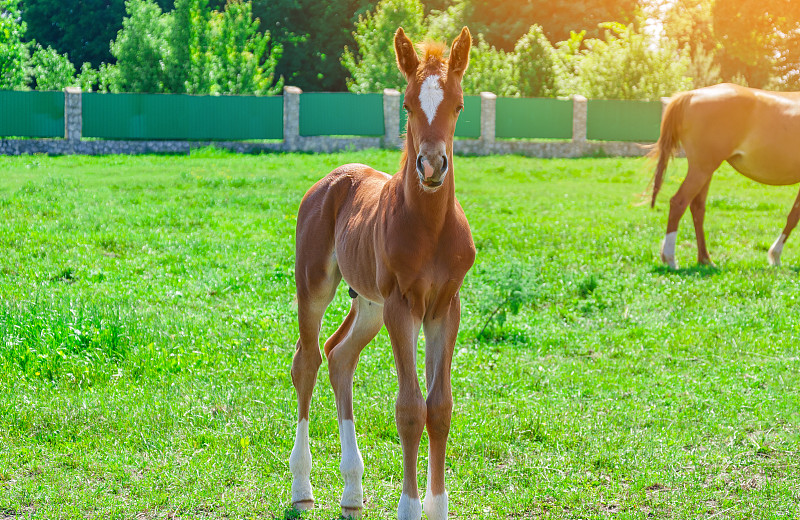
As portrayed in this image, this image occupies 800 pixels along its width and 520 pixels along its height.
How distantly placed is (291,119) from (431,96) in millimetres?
25093

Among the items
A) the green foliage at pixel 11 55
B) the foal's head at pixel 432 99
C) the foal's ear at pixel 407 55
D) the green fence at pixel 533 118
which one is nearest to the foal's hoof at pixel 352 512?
the foal's head at pixel 432 99

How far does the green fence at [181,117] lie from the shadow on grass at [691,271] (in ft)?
63.6

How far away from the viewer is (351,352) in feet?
16.6

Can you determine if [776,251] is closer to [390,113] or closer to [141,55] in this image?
[390,113]

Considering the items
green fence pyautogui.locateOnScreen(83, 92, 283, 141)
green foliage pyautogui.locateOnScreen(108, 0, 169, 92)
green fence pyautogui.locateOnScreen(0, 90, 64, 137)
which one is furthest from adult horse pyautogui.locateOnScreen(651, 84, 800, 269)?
green foliage pyautogui.locateOnScreen(108, 0, 169, 92)

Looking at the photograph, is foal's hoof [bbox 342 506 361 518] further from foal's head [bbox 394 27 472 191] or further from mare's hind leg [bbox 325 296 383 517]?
foal's head [bbox 394 27 472 191]

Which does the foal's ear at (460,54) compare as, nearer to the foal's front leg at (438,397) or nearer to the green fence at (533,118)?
the foal's front leg at (438,397)

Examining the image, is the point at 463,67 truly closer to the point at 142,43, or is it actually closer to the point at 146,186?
the point at 146,186

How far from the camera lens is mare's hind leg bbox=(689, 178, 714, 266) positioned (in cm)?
1153

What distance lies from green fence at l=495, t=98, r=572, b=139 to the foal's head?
26.3 metres

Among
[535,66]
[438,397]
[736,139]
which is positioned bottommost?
[438,397]

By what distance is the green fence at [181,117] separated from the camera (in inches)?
1057

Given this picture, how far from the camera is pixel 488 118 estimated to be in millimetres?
29438

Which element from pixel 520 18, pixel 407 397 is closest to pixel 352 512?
pixel 407 397
